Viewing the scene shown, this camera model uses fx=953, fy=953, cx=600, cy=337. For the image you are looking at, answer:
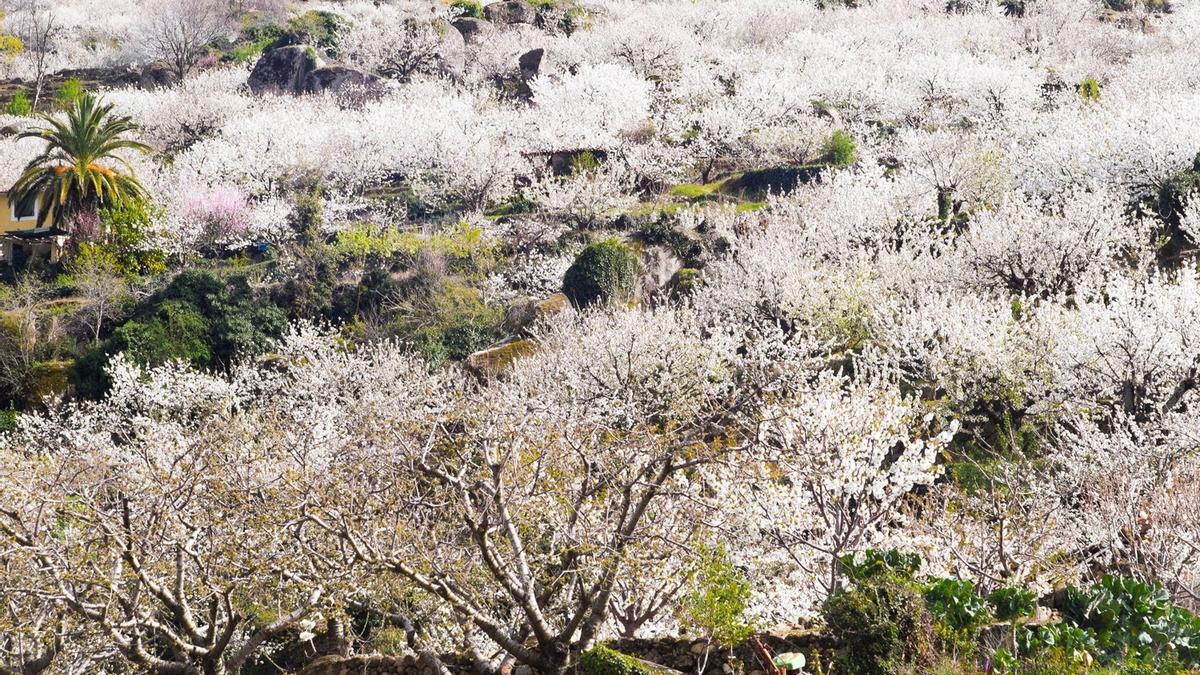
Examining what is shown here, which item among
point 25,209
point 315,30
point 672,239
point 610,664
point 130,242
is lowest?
point 672,239

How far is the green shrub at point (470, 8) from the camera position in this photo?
8069cm

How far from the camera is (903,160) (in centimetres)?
4309

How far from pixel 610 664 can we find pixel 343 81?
6394 centimetres

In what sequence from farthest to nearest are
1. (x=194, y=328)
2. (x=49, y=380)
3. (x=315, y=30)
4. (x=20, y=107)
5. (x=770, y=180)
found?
(x=315, y=30) → (x=20, y=107) → (x=770, y=180) → (x=194, y=328) → (x=49, y=380)

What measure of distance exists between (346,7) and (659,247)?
65812 millimetres

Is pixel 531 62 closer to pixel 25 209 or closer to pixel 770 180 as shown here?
pixel 770 180

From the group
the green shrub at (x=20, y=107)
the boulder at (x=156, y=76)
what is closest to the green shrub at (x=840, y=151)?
the boulder at (x=156, y=76)

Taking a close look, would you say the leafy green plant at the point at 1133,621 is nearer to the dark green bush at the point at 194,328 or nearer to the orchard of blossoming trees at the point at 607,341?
the orchard of blossoming trees at the point at 607,341

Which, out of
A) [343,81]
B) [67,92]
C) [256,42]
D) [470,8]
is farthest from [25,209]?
[470,8]

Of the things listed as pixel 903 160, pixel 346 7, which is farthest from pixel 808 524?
pixel 346 7

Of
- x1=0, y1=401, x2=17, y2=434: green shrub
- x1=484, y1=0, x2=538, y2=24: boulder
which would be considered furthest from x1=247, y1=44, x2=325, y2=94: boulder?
x1=0, y1=401, x2=17, y2=434: green shrub

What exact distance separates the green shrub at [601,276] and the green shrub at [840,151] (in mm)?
16860

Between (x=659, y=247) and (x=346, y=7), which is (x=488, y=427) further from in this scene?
(x=346, y=7)

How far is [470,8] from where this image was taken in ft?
270
